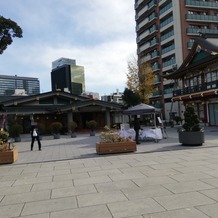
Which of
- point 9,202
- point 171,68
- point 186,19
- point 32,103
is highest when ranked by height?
point 186,19

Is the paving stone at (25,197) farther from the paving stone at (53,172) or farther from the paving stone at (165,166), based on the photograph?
the paving stone at (165,166)

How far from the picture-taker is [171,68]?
47.8 m

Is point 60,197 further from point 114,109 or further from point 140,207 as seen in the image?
point 114,109

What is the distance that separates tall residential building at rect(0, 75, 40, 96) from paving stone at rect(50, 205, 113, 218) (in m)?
67.2

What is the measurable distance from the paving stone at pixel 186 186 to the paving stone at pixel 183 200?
28cm

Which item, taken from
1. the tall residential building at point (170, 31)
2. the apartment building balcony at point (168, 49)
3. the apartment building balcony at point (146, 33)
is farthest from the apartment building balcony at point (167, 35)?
the apartment building balcony at point (146, 33)

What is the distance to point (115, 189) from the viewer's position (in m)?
5.88

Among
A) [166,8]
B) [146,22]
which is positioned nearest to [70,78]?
[146,22]

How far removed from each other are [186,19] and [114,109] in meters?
24.5

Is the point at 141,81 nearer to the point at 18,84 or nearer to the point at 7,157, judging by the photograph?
the point at 7,157

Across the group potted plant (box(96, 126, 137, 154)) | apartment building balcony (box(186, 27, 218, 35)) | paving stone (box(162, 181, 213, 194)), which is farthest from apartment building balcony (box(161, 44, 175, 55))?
paving stone (box(162, 181, 213, 194))

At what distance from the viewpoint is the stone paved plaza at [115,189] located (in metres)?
4.52

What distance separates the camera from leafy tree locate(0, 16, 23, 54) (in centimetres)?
1978

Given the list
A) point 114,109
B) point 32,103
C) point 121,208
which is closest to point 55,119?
point 32,103
